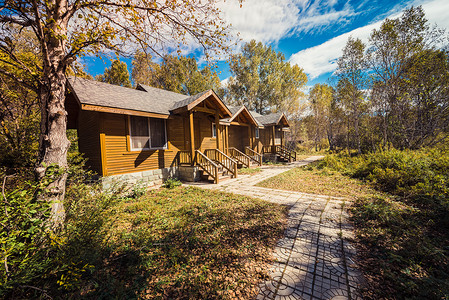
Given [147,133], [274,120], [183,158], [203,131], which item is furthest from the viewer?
[274,120]

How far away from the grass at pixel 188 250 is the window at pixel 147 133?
3495mm

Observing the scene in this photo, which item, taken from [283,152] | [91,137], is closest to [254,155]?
[283,152]

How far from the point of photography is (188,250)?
2.90 metres

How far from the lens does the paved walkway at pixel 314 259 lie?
2074mm

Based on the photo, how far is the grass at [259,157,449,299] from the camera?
2029mm

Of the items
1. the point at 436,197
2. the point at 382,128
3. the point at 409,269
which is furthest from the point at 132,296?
the point at 382,128

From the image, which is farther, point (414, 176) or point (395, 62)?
point (395, 62)

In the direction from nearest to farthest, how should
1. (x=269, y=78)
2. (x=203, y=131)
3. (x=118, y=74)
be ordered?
1. (x=203, y=131)
2. (x=118, y=74)
3. (x=269, y=78)

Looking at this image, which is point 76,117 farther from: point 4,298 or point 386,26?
point 386,26

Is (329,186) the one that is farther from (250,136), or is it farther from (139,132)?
(139,132)

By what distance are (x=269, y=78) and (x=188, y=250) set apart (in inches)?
992

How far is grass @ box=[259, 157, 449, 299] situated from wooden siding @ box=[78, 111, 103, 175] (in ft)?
28.7

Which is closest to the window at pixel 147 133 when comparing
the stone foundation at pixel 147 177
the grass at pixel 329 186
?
the stone foundation at pixel 147 177

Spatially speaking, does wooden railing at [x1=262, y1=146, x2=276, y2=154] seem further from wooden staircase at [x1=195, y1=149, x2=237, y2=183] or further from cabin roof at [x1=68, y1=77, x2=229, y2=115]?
cabin roof at [x1=68, y1=77, x2=229, y2=115]
